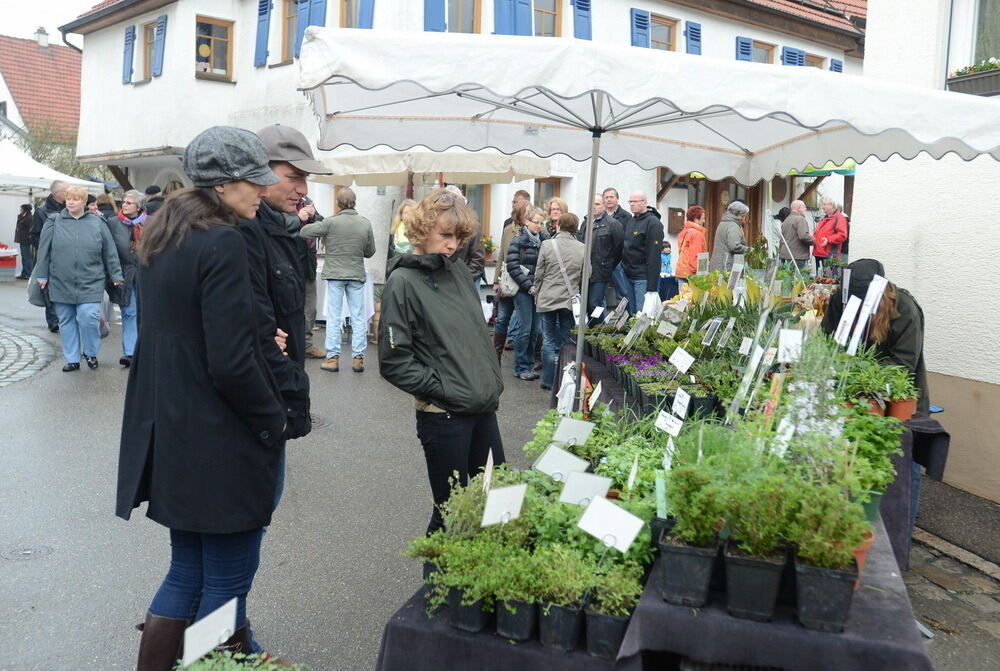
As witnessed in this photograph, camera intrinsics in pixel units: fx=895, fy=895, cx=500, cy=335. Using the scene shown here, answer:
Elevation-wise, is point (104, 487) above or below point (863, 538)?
below

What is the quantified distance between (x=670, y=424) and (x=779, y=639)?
1.18 m

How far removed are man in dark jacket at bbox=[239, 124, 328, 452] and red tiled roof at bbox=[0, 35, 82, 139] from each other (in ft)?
111

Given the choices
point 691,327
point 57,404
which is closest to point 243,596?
point 691,327

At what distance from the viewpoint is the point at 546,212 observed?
33.7 ft

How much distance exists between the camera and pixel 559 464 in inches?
123

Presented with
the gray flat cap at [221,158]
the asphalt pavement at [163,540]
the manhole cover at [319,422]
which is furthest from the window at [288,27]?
the gray flat cap at [221,158]

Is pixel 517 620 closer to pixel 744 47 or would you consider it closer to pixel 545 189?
pixel 545 189

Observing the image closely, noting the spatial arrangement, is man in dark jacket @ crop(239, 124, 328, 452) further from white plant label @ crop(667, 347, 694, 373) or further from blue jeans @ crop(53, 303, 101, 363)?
blue jeans @ crop(53, 303, 101, 363)

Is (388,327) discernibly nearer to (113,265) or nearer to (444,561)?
(444,561)

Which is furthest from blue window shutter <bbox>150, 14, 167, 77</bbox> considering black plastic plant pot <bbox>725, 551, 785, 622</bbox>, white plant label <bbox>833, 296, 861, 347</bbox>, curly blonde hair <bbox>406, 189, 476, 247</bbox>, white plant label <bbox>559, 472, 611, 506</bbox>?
black plastic plant pot <bbox>725, 551, 785, 622</bbox>

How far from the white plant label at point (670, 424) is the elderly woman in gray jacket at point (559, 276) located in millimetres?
5032

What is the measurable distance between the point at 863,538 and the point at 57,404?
7.54 meters

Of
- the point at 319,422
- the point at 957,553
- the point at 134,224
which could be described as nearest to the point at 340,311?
the point at 319,422

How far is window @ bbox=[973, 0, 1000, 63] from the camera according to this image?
6355mm
